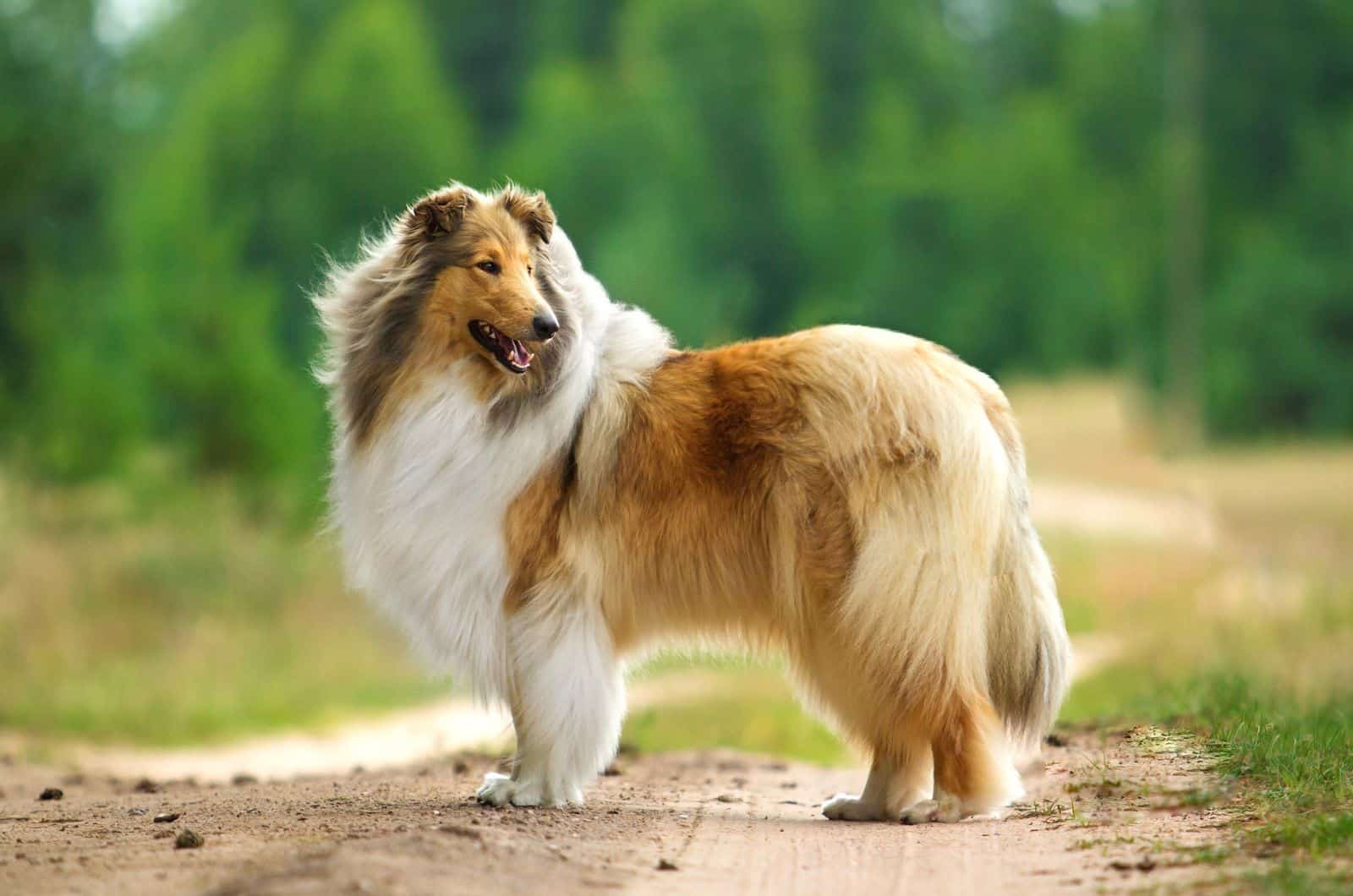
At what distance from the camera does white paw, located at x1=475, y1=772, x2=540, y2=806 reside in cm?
634

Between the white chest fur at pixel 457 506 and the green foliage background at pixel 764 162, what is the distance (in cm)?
1563

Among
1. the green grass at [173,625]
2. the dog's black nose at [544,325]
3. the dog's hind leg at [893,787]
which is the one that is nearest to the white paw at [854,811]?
the dog's hind leg at [893,787]

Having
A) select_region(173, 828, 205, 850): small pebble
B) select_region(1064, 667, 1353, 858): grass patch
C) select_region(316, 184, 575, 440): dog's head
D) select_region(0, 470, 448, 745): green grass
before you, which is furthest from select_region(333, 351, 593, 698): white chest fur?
select_region(0, 470, 448, 745): green grass

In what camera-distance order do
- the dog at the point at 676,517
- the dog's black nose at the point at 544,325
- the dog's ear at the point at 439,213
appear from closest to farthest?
1. the dog at the point at 676,517
2. the dog's black nose at the point at 544,325
3. the dog's ear at the point at 439,213

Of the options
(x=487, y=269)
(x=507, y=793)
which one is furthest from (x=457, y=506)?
(x=507, y=793)

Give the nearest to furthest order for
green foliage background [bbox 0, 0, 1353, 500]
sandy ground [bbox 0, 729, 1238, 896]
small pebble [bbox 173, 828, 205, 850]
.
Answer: sandy ground [bbox 0, 729, 1238, 896] < small pebble [bbox 173, 828, 205, 850] < green foliage background [bbox 0, 0, 1353, 500]

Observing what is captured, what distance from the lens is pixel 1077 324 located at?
117 feet

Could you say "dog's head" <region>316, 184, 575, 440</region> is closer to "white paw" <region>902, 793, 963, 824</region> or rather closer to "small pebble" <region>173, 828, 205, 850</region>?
"small pebble" <region>173, 828, 205, 850</region>

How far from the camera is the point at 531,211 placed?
660 cm

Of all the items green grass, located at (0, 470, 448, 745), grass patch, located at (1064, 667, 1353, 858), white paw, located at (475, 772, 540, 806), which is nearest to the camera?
grass patch, located at (1064, 667, 1353, 858)

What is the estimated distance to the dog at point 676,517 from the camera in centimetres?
607

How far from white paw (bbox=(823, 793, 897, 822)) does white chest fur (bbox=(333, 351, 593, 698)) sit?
1.44 meters

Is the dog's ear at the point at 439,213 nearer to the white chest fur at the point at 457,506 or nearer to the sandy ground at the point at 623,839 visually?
the white chest fur at the point at 457,506

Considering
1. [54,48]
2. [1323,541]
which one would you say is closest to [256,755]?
[1323,541]
